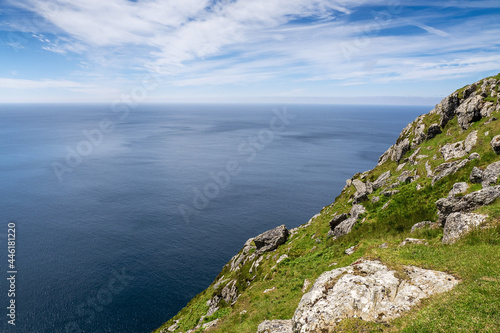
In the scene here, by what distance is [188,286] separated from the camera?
234 feet

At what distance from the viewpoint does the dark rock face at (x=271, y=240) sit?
144ft

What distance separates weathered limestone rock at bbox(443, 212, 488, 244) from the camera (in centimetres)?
1750

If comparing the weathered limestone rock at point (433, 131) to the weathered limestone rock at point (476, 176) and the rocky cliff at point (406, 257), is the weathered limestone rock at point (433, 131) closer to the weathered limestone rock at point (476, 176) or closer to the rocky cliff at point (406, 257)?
the rocky cliff at point (406, 257)

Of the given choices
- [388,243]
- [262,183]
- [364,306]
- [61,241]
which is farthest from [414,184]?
[262,183]

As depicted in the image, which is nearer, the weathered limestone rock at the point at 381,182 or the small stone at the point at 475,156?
the small stone at the point at 475,156

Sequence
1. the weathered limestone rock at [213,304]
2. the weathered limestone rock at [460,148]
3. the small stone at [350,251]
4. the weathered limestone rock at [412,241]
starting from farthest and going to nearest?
the weathered limestone rock at [213,304] < the weathered limestone rock at [460,148] < the small stone at [350,251] < the weathered limestone rock at [412,241]

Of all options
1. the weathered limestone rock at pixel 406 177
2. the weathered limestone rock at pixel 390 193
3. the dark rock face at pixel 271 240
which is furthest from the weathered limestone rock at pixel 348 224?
the dark rock face at pixel 271 240

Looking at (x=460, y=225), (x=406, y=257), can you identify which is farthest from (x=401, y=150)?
(x=406, y=257)

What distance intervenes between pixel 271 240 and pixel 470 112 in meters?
36.2

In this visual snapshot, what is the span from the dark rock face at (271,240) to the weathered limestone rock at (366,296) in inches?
1144

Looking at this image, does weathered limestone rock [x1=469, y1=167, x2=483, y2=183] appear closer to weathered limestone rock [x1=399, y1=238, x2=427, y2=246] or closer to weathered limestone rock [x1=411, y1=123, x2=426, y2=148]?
weathered limestone rock [x1=399, y1=238, x2=427, y2=246]

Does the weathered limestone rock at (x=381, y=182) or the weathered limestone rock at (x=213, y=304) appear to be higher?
the weathered limestone rock at (x=381, y=182)

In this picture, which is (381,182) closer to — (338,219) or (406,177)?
(406,177)

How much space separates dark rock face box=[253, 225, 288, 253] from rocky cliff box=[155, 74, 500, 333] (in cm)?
23
